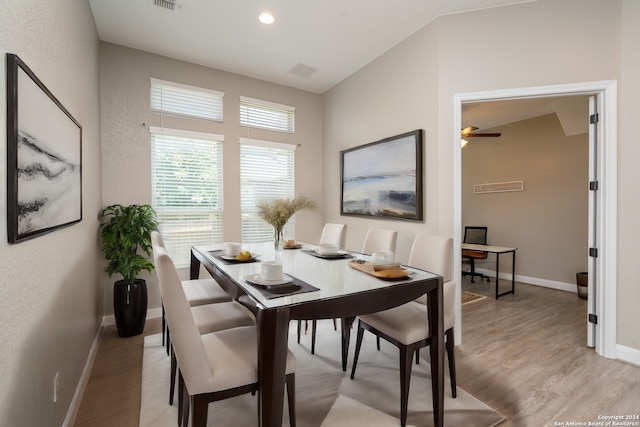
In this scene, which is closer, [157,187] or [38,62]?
[38,62]

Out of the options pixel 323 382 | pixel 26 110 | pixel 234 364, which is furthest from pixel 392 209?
pixel 26 110

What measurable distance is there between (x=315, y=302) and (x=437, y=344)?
33.8 inches

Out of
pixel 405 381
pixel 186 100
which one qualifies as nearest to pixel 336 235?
pixel 405 381

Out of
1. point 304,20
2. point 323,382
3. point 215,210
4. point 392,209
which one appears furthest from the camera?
point 215,210

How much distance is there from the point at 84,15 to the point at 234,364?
300 centimetres

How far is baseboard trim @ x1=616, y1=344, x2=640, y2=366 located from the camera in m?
2.42

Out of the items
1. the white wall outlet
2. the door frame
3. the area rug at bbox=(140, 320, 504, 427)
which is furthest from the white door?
the white wall outlet

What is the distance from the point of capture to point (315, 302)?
1.37 meters

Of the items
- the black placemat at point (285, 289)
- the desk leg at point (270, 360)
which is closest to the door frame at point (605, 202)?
the black placemat at point (285, 289)

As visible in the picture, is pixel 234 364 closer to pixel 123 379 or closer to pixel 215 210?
pixel 123 379

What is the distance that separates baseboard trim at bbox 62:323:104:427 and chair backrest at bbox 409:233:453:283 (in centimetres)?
246

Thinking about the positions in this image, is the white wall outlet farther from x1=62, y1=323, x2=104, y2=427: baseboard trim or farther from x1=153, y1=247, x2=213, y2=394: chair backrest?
x1=153, y1=247, x2=213, y2=394: chair backrest

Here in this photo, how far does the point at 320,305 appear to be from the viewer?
138cm

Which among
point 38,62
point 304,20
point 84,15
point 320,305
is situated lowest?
point 320,305
